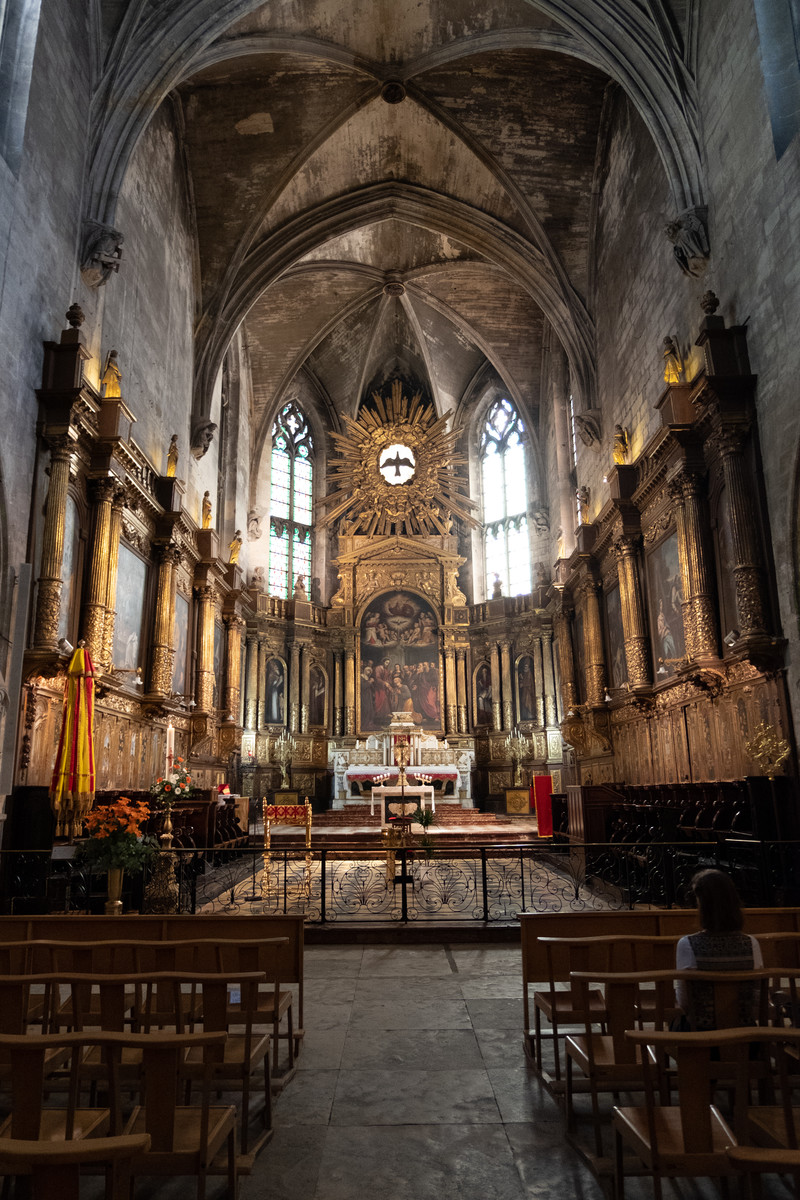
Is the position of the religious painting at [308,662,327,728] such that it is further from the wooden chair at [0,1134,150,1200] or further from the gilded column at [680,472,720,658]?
the wooden chair at [0,1134,150,1200]

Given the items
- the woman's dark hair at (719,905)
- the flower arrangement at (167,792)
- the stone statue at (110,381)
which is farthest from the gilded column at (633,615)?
the woman's dark hair at (719,905)

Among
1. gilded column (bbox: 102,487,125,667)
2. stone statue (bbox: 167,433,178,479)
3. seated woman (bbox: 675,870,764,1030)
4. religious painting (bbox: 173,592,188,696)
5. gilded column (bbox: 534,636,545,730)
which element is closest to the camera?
seated woman (bbox: 675,870,764,1030)

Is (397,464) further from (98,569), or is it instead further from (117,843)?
(117,843)

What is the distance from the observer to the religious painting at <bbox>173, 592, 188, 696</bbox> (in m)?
17.7

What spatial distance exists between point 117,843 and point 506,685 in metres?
19.1

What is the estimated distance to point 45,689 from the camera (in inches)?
433

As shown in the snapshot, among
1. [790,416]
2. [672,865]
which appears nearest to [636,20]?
[790,416]

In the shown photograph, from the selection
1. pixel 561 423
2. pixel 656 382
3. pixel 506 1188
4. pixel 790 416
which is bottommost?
pixel 506 1188

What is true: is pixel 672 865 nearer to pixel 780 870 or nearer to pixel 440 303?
pixel 780 870

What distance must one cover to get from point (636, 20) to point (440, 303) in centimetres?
1246

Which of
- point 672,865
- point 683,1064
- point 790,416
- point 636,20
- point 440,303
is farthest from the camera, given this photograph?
point 440,303

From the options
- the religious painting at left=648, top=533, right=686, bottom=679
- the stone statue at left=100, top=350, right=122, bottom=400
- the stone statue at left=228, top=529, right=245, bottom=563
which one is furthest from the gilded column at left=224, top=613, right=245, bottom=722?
the religious painting at left=648, top=533, right=686, bottom=679

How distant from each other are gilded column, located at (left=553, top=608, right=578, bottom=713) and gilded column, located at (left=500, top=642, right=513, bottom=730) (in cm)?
465

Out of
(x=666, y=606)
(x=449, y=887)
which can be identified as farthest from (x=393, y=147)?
(x=449, y=887)
